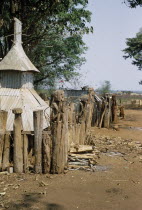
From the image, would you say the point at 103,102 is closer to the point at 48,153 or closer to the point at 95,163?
the point at 95,163

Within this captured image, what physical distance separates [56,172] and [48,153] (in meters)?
0.49

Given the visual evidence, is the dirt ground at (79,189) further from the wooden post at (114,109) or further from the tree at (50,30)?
the wooden post at (114,109)

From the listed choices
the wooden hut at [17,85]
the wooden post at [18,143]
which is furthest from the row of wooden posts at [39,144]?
the wooden hut at [17,85]

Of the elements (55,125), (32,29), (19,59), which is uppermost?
(32,29)

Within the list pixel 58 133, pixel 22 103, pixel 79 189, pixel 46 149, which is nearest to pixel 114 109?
A: pixel 22 103

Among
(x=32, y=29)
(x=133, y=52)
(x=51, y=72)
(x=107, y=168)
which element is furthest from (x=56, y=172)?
(x=133, y=52)

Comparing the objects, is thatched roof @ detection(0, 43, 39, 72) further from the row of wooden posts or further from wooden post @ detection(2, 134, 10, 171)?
wooden post @ detection(2, 134, 10, 171)

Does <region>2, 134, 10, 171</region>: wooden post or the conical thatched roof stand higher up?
the conical thatched roof

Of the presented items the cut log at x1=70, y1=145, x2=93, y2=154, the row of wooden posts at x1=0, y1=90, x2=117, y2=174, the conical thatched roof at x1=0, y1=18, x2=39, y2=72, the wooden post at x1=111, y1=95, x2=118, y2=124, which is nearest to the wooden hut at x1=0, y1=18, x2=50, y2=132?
the conical thatched roof at x1=0, y1=18, x2=39, y2=72

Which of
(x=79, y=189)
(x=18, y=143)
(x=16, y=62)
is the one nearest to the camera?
(x=79, y=189)

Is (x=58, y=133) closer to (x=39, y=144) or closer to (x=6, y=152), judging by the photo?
(x=39, y=144)

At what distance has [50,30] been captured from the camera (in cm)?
1745

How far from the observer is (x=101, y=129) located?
1396 centimetres

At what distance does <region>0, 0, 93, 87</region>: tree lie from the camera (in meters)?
12.9
